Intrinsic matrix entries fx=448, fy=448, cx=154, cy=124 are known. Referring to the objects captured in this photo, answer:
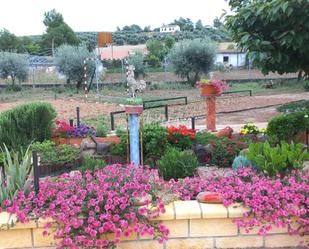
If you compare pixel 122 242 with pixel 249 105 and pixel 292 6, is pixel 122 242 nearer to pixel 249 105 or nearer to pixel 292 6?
pixel 292 6

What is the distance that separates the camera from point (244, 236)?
2.64 meters

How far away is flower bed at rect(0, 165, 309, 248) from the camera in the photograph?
2.46 metres

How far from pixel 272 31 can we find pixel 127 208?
2.26 m

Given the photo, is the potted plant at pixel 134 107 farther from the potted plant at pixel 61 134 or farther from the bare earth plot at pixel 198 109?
the bare earth plot at pixel 198 109

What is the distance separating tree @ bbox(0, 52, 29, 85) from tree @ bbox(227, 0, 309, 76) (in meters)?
24.0

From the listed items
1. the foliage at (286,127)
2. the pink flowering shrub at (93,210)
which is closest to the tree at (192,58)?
the foliage at (286,127)

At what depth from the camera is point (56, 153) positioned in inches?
219

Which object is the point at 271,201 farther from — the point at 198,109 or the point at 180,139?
the point at 198,109

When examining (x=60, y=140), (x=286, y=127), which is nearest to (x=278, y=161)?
(x=286, y=127)

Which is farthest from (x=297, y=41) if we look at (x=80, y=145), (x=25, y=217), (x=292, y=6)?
(x=80, y=145)

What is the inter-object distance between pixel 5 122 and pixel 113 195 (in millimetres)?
3754

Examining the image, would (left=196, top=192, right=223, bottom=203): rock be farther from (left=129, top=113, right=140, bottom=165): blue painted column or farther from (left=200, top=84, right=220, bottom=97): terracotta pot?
(left=200, top=84, right=220, bottom=97): terracotta pot

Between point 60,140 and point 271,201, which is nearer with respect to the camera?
point 271,201

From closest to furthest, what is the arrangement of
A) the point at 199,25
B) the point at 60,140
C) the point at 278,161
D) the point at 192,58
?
the point at 278,161
the point at 60,140
the point at 192,58
the point at 199,25
